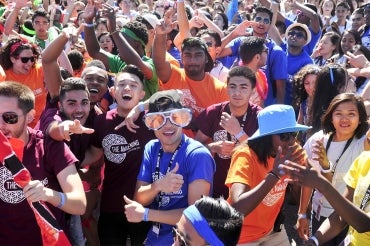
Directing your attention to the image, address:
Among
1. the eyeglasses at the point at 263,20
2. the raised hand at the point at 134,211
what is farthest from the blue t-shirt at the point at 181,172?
the eyeglasses at the point at 263,20

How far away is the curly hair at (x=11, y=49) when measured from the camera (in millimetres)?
5320

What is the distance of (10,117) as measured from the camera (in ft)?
10.2

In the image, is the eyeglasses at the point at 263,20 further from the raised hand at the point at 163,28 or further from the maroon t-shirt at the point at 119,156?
the maroon t-shirt at the point at 119,156

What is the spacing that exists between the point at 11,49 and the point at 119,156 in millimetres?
1971

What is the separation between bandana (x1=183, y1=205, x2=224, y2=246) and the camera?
2.29 metres

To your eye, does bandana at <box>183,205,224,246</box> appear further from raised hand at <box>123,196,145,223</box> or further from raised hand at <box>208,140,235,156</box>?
raised hand at <box>208,140,235,156</box>

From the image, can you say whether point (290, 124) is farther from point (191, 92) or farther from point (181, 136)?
point (191, 92)

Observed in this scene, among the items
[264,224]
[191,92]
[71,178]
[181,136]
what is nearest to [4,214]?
[71,178]

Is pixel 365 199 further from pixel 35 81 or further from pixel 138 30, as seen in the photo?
pixel 35 81

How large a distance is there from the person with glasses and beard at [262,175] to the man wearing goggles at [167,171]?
8.6 inches

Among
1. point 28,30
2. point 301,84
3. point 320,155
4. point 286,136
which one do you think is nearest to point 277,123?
point 286,136

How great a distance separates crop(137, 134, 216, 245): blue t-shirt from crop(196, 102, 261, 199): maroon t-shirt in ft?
2.30

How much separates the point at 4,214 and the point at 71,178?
0.41 metres

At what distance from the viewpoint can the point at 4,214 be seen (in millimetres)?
3051
